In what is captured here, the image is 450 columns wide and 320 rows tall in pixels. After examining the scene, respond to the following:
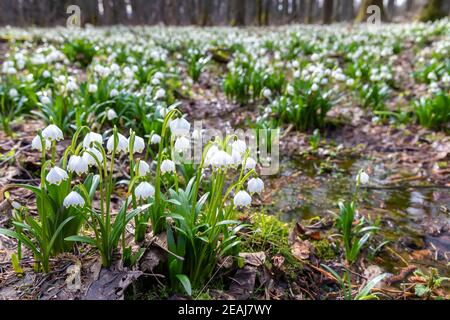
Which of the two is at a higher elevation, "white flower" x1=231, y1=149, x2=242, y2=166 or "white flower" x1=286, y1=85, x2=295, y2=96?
"white flower" x1=286, y1=85, x2=295, y2=96

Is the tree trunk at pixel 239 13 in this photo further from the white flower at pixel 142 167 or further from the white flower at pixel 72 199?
the white flower at pixel 72 199

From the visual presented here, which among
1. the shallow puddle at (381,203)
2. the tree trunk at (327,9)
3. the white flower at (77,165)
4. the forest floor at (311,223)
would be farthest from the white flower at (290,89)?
the tree trunk at (327,9)

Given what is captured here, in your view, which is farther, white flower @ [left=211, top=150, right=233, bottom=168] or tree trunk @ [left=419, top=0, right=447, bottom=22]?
tree trunk @ [left=419, top=0, right=447, bottom=22]

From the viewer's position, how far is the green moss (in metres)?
2.78

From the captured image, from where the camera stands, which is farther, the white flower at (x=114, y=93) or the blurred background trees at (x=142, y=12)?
the blurred background trees at (x=142, y=12)

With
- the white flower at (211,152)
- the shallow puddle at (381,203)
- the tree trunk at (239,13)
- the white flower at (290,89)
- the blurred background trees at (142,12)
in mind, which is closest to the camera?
the white flower at (211,152)

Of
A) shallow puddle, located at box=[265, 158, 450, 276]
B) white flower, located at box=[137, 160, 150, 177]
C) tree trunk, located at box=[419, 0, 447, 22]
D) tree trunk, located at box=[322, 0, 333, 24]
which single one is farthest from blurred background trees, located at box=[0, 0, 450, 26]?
white flower, located at box=[137, 160, 150, 177]

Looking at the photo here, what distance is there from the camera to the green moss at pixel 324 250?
2775mm

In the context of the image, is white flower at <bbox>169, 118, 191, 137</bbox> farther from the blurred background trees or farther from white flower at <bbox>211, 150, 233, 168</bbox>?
the blurred background trees

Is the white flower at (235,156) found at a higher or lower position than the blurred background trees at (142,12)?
lower

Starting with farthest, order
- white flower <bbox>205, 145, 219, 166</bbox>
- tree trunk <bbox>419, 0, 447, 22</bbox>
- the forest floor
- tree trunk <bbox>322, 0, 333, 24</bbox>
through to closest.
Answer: tree trunk <bbox>322, 0, 333, 24</bbox> < tree trunk <bbox>419, 0, 447, 22</bbox> < the forest floor < white flower <bbox>205, 145, 219, 166</bbox>

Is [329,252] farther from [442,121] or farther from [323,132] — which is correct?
[442,121]
